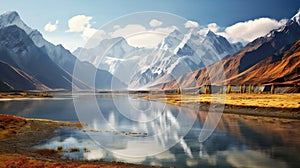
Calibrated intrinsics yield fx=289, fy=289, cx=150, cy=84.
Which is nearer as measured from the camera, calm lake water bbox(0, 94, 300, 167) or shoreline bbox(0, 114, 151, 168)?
shoreline bbox(0, 114, 151, 168)

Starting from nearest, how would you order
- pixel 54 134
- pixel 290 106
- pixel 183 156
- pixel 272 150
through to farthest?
pixel 183 156 < pixel 272 150 < pixel 54 134 < pixel 290 106

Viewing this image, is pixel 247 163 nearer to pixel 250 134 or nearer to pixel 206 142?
pixel 206 142

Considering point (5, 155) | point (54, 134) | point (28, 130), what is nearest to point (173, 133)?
point (54, 134)

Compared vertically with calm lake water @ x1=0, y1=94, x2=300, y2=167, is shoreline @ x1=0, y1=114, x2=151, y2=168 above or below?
above

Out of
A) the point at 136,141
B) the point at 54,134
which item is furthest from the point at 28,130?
the point at 136,141

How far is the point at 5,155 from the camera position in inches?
1259

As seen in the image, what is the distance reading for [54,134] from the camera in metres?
51.8

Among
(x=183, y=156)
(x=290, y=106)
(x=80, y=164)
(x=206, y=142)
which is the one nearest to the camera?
(x=80, y=164)

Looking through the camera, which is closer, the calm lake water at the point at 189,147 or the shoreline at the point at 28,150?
the shoreline at the point at 28,150

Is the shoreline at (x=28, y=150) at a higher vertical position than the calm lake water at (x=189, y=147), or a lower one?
higher

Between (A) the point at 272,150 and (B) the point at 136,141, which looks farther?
(B) the point at 136,141

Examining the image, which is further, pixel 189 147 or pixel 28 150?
pixel 189 147

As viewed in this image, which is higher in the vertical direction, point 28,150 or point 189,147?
point 28,150

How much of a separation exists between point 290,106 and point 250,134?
136 feet
